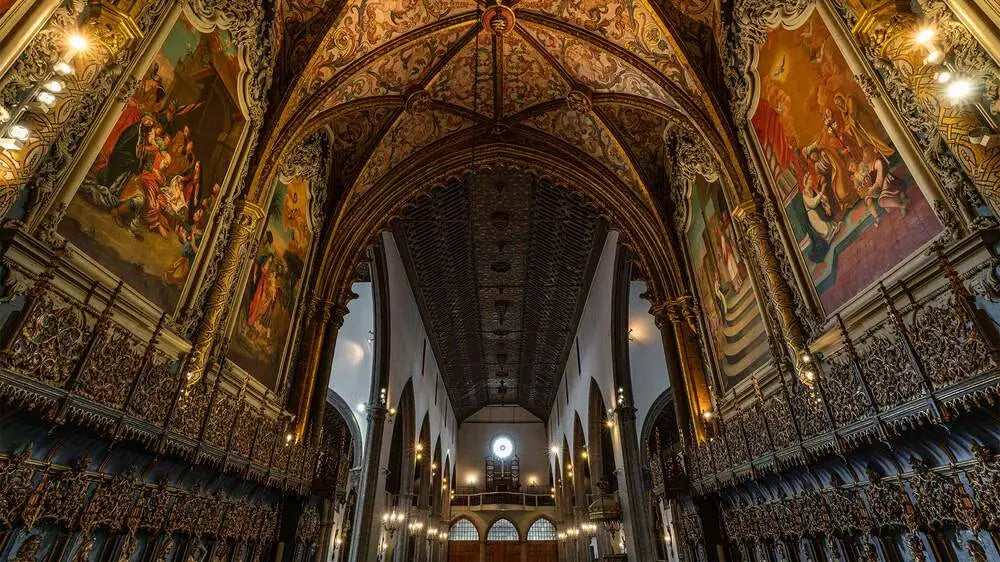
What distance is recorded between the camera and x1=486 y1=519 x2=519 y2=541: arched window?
3005 cm

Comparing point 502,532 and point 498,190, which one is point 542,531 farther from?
point 498,190

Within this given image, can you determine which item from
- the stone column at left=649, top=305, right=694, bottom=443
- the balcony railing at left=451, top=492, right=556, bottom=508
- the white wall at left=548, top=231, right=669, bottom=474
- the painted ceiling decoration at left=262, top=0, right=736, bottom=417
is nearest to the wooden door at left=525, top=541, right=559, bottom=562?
the balcony railing at left=451, top=492, right=556, bottom=508

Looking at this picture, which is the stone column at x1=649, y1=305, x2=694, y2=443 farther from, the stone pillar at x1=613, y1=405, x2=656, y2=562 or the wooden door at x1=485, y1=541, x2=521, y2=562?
the wooden door at x1=485, y1=541, x2=521, y2=562

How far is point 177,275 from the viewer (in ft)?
Result: 18.0

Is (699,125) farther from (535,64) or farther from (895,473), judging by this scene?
(895,473)

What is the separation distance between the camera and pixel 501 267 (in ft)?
58.6

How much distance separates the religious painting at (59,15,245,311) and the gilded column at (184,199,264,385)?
434 mm

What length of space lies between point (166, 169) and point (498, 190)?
31.6 ft

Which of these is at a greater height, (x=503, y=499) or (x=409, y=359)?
(x=409, y=359)

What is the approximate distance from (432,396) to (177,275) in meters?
18.4

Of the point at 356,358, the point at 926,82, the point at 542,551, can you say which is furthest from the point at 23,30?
the point at 542,551

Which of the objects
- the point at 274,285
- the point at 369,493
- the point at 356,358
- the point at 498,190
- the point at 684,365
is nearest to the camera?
the point at 274,285

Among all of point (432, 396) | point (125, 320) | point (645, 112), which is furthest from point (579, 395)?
point (125, 320)

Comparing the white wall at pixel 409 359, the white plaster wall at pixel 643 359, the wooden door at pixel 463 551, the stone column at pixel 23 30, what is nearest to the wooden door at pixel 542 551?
the wooden door at pixel 463 551
